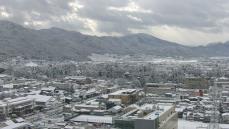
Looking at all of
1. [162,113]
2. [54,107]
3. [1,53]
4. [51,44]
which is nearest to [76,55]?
[51,44]

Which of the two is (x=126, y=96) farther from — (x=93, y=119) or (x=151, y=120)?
(x=151, y=120)

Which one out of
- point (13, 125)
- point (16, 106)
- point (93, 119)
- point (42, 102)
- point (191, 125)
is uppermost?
point (42, 102)

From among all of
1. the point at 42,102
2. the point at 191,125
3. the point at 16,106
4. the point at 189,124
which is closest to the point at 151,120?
the point at 191,125

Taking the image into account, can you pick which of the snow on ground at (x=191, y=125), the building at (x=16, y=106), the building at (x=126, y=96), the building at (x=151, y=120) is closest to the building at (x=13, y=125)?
the building at (x=16, y=106)

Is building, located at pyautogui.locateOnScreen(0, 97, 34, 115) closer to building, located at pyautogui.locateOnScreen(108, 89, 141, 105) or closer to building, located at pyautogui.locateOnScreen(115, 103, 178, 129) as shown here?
building, located at pyautogui.locateOnScreen(108, 89, 141, 105)

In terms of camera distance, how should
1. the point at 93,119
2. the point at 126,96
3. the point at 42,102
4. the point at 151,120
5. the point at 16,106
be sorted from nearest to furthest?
the point at 151,120, the point at 93,119, the point at 16,106, the point at 42,102, the point at 126,96

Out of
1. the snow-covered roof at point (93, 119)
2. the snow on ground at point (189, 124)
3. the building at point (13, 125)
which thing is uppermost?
the building at point (13, 125)

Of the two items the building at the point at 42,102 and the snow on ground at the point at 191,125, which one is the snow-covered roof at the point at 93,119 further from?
the snow on ground at the point at 191,125

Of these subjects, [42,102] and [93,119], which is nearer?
[93,119]
